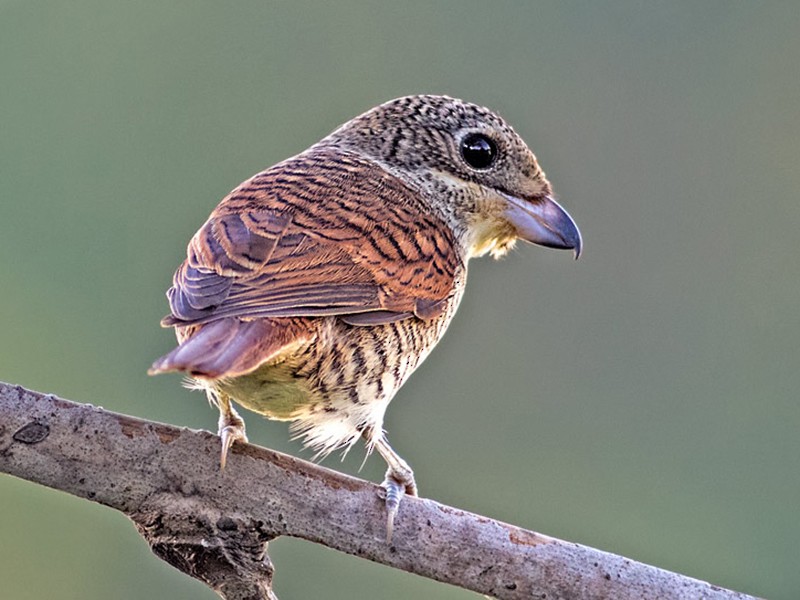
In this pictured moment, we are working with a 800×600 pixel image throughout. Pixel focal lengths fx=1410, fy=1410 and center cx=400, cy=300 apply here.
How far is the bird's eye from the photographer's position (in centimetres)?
417

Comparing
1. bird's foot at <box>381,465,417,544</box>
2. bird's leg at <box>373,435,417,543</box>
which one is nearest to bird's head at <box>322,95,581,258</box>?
bird's leg at <box>373,435,417,543</box>

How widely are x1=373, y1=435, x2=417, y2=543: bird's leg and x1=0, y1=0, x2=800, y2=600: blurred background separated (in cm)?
170

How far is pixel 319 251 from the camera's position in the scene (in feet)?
11.2

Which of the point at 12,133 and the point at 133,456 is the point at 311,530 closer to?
the point at 133,456

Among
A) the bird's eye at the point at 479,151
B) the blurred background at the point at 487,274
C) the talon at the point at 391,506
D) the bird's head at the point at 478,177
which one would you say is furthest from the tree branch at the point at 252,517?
the blurred background at the point at 487,274

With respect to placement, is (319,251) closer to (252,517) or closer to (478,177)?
(252,517)

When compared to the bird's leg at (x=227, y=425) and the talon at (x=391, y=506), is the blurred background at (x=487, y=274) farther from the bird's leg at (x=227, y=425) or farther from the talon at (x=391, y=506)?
the talon at (x=391, y=506)

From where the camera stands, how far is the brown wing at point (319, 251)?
315cm

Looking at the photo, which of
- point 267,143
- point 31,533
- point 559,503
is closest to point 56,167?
point 267,143

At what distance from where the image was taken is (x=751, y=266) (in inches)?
364

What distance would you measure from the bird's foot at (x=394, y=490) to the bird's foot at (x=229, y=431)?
1.19 ft

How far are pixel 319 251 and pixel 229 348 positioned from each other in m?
0.59

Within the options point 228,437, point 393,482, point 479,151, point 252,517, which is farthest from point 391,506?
point 479,151

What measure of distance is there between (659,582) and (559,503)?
4507 millimetres
